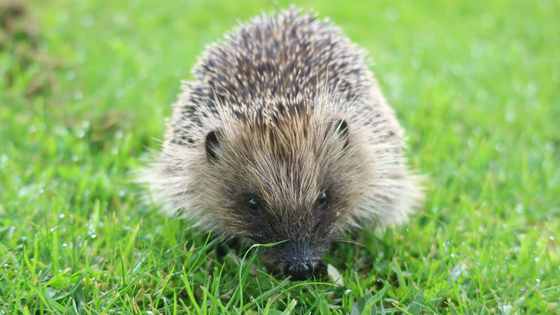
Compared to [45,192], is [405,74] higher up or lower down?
higher up

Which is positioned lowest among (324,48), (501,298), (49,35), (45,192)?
(45,192)

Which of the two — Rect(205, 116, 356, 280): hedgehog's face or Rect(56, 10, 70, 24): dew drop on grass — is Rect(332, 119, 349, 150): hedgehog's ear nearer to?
Rect(205, 116, 356, 280): hedgehog's face

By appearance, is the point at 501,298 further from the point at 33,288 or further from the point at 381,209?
the point at 33,288

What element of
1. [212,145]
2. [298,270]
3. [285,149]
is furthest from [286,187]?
[212,145]

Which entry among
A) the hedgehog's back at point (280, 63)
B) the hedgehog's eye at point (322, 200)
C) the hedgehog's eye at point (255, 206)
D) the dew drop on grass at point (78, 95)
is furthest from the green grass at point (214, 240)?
the hedgehog's back at point (280, 63)

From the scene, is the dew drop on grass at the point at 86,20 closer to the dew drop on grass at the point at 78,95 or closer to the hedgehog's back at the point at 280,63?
the dew drop on grass at the point at 78,95

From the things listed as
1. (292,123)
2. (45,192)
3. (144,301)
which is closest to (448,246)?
(292,123)
